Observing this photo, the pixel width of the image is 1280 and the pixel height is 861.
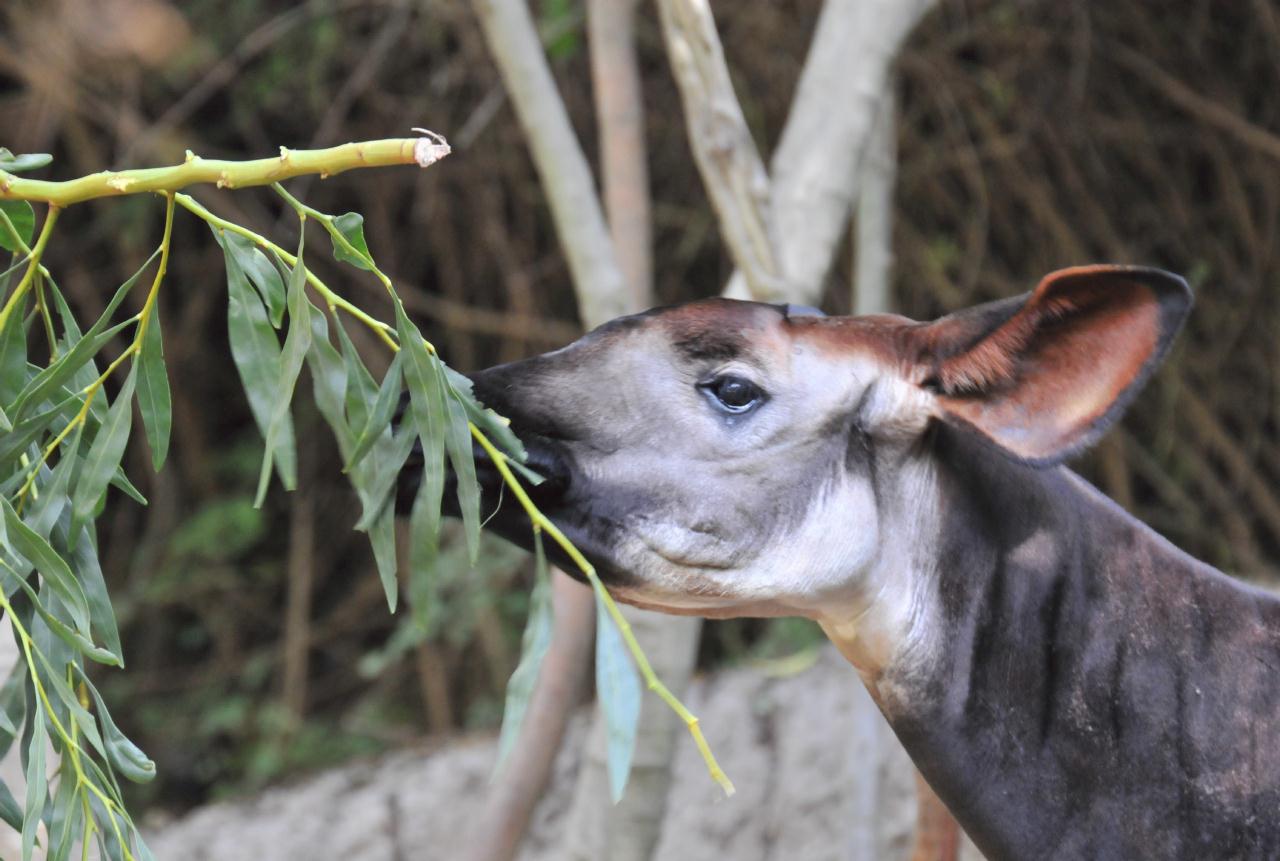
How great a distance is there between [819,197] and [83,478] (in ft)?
4.47

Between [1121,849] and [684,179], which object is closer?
[1121,849]

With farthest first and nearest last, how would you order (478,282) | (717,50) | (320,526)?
(320,526), (478,282), (717,50)

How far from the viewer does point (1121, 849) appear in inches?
59.4

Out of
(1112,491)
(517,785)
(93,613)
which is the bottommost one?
(1112,491)

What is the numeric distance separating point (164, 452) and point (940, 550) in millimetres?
726

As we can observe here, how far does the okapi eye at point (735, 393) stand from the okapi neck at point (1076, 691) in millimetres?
198

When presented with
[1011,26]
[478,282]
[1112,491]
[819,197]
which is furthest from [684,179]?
[819,197]

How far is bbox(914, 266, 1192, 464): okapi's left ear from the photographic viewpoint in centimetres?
140

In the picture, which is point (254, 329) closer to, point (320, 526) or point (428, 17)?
point (428, 17)

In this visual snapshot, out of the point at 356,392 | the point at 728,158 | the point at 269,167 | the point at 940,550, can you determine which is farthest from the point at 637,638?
the point at 269,167

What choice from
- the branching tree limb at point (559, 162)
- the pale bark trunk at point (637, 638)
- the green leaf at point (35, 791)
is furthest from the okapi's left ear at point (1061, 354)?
the branching tree limb at point (559, 162)

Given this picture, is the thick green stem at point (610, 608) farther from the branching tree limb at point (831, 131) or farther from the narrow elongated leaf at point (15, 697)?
the branching tree limb at point (831, 131)

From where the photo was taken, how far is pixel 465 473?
4.23ft

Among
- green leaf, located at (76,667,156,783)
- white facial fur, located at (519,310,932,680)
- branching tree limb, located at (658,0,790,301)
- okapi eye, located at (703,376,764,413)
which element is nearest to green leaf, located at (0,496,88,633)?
green leaf, located at (76,667,156,783)
